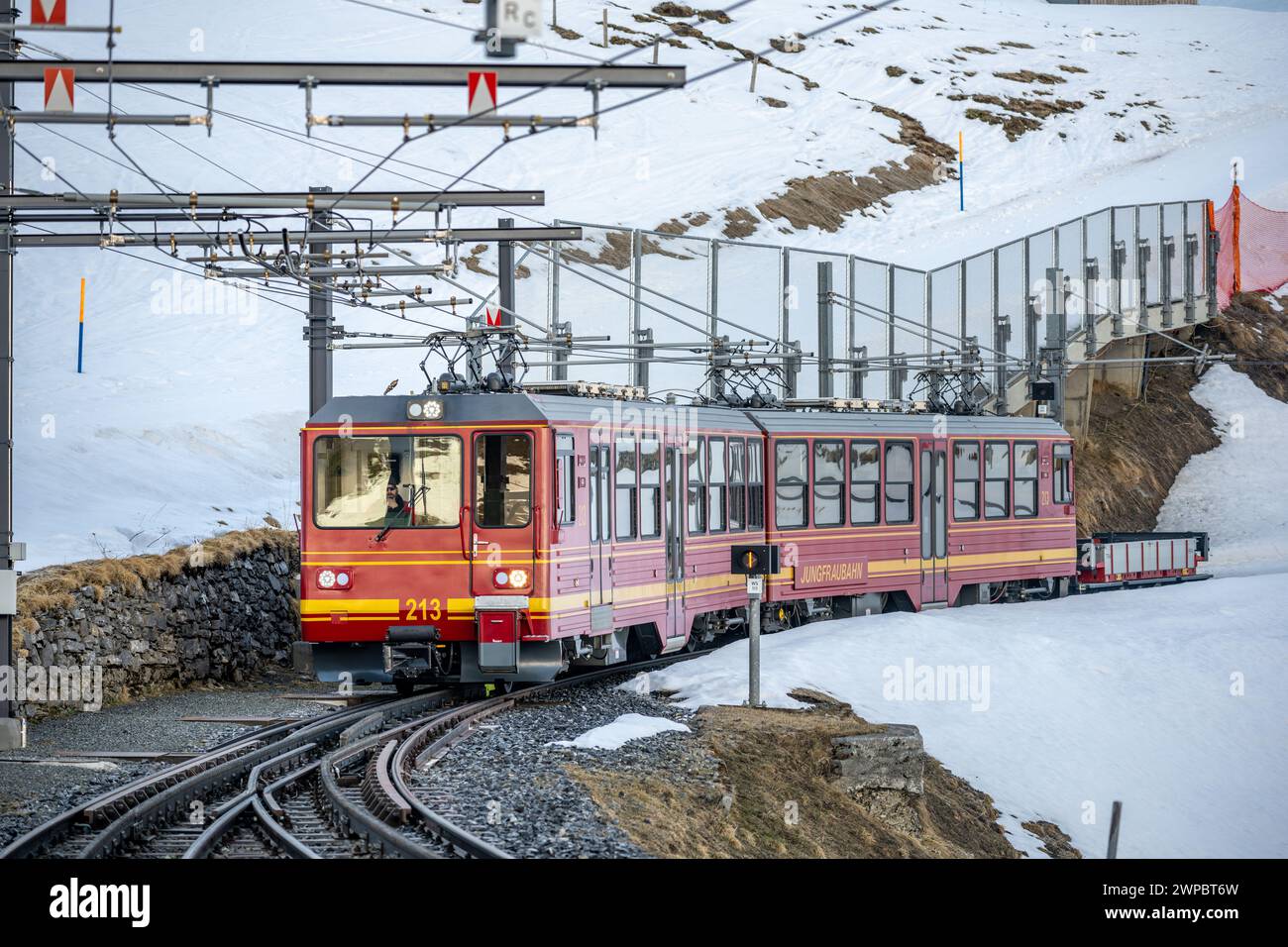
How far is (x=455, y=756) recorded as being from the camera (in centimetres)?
1320

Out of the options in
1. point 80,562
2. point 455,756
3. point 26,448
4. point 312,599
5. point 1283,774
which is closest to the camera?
point 455,756

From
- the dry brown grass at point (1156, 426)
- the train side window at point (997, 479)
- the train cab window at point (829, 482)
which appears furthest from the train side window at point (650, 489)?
the dry brown grass at point (1156, 426)

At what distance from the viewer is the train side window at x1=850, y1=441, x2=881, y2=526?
76.7 feet

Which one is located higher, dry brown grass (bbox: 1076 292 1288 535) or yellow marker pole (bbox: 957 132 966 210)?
yellow marker pole (bbox: 957 132 966 210)

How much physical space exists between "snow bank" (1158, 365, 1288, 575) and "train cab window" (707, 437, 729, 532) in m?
19.3

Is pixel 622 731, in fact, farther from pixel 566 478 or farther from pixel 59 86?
pixel 59 86

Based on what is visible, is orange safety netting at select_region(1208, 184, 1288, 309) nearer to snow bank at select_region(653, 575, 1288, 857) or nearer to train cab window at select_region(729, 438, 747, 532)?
snow bank at select_region(653, 575, 1288, 857)

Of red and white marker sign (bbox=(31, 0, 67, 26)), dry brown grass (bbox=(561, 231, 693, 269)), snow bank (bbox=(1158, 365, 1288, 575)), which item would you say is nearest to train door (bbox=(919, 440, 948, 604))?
dry brown grass (bbox=(561, 231, 693, 269))

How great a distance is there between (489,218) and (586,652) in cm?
4180

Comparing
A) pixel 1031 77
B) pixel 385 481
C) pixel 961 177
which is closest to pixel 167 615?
pixel 385 481

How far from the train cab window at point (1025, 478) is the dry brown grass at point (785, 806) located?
9964mm

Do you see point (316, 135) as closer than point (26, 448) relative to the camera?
No
